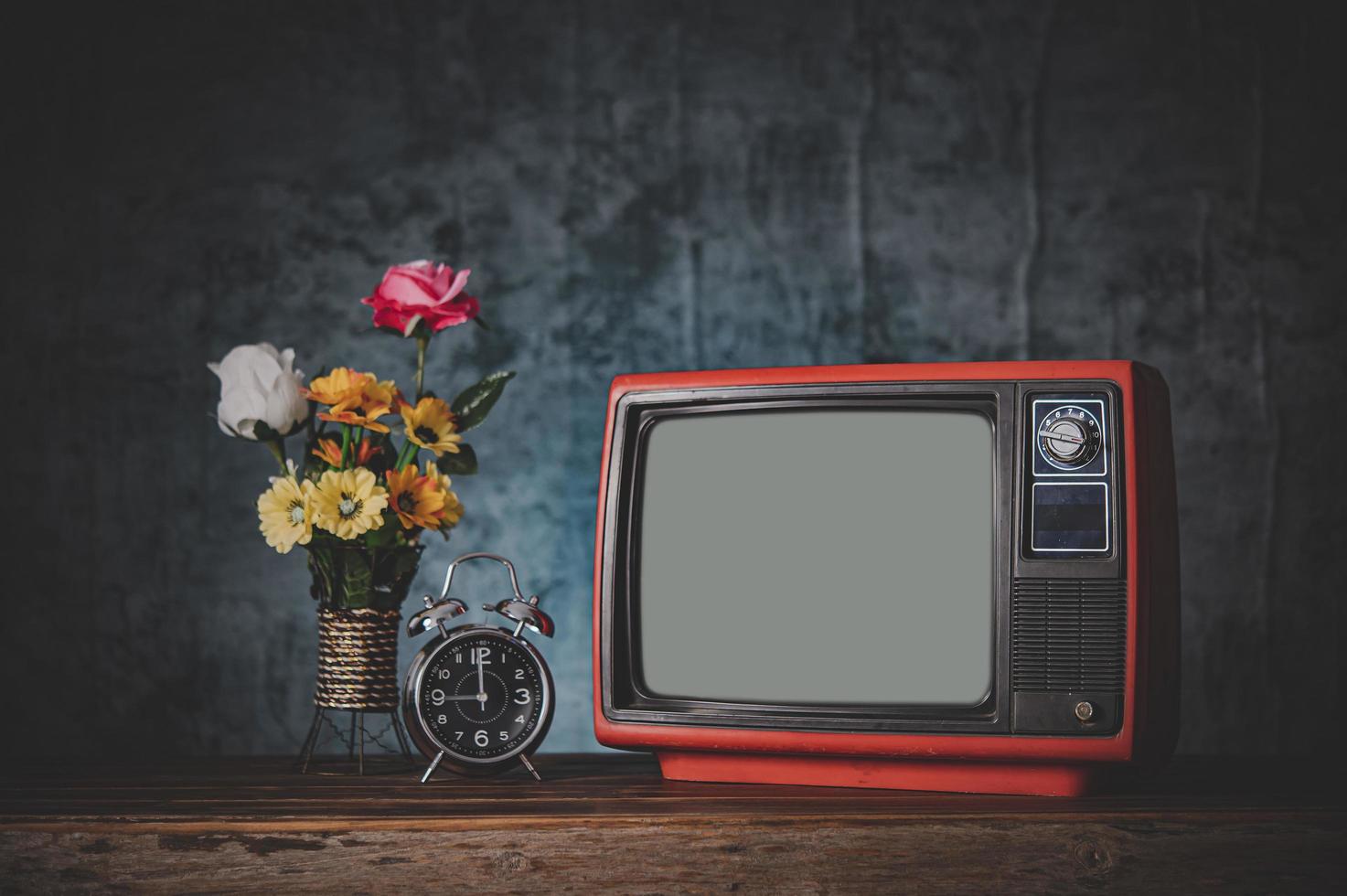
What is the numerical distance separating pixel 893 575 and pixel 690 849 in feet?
1.06

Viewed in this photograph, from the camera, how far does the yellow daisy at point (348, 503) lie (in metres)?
1.26

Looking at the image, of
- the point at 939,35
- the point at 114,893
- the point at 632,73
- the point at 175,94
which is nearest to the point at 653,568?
the point at 114,893

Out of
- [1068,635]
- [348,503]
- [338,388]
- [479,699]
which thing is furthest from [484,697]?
[1068,635]

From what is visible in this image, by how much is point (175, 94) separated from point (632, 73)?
632mm

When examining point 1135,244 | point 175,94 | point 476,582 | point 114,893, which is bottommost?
point 114,893

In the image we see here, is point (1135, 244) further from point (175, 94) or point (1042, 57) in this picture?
point (175, 94)

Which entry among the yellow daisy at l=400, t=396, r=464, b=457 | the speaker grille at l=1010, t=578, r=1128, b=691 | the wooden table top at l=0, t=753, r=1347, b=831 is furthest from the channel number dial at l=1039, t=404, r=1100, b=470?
the yellow daisy at l=400, t=396, r=464, b=457

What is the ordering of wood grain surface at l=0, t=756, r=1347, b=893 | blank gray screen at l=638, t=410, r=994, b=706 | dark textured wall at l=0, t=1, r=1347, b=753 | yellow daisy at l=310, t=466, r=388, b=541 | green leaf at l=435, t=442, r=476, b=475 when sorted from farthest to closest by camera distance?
dark textured wall at l=0, t=1, r=1347, b=753 → green leaf at l=435, t=442, r=476, b=475 → yellow daisy at l=310, t=466, r=388, b=541 → blank gray screen at l=638, t=410, r=994, b=706 → wood grain surface at l=0, t=756, r=1347, b=893

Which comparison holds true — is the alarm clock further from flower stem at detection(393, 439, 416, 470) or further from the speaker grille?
the speaker grille

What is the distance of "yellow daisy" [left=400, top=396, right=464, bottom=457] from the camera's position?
133 cm

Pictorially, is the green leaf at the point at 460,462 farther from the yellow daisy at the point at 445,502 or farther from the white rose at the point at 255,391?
the white rose at the point at 255,391

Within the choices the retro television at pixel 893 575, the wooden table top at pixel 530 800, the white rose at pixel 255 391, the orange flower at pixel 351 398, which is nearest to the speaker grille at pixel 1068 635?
the retro television at pixel 893 575

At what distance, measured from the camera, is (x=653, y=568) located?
1224 mm

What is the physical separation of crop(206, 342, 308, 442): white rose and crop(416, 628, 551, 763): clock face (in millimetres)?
329
